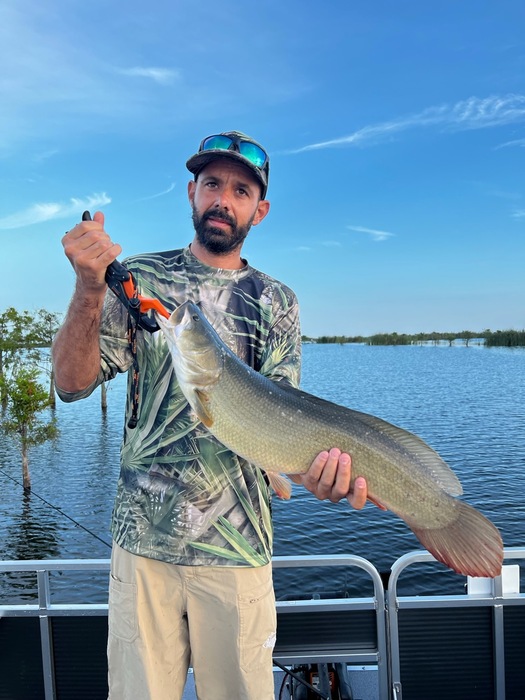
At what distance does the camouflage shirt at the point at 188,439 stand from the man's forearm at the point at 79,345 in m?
0.12

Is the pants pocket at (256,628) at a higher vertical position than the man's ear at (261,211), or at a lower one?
lower

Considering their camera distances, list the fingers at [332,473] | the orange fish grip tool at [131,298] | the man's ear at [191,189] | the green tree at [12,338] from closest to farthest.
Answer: the orange fish grip tool at [131,298] → the fingers at [332,473] → the man's ear at [191,189] → the green tree at [12,338]

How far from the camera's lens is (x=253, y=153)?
3.30m

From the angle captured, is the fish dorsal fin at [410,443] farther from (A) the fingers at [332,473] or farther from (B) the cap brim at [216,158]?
(B) the cap brim at [216,158]

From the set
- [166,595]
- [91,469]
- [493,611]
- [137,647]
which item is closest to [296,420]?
[166,595]

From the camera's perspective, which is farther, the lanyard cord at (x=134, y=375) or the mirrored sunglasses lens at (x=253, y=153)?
the mirrored sunglasses lens at (x=253, y=153)

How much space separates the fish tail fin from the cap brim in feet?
7.23

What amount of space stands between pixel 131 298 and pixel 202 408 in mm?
687

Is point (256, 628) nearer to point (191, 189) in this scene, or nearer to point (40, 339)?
point (191, 189)

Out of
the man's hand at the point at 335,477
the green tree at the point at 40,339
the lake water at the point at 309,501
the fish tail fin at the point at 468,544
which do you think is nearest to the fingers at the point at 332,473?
the man's hand at the point at 335,477

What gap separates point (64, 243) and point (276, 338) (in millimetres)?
1364

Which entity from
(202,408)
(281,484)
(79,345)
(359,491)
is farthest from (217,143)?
(359,491)

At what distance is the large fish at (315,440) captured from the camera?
2818 millimetres

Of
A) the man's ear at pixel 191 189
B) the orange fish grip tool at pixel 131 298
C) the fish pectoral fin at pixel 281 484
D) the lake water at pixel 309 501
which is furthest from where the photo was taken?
the lake water at pixel 309 501
